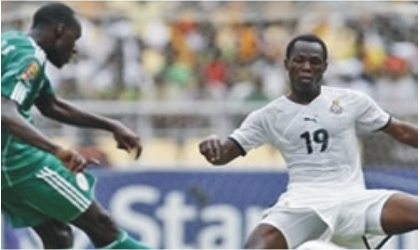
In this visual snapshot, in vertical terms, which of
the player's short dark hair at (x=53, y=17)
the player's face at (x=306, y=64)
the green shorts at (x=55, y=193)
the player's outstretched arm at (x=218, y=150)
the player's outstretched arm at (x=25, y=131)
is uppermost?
the player's short dark hair at (x=53, y=17)

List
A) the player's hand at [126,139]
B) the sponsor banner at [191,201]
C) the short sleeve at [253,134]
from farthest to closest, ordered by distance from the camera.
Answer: the sponsor banner at [191,201] → the player's hand at [126,139] → the short sleeve at [253,134]

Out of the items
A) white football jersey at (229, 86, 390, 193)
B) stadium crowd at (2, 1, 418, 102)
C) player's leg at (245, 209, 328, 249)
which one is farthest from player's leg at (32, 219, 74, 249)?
stadium crowd at (2, 1, 418, 102)

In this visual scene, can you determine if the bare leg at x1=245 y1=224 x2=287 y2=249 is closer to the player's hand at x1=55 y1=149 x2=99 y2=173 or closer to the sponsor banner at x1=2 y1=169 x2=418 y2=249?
the player's hand at x1=55 y1=149 x2=99 y2=173

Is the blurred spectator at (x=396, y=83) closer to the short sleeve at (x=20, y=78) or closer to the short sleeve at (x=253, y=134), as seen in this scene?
the short sleeve at (x=253, y=134)

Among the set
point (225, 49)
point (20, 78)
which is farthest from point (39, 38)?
Result: point (225, 49)

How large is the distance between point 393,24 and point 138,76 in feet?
7.85

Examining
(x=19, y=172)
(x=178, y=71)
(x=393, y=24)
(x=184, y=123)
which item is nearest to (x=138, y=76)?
(x=178, y=71)

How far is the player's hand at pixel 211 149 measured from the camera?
7.12 meters

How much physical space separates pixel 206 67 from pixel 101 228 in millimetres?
6975

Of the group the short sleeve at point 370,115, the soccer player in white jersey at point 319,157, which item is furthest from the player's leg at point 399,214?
the short sleeve at point 370,115

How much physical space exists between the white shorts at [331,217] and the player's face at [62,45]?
124 cm

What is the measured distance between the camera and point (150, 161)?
40.8 ft

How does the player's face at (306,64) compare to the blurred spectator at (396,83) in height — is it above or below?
above

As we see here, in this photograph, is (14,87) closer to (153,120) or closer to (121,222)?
(121,222)
